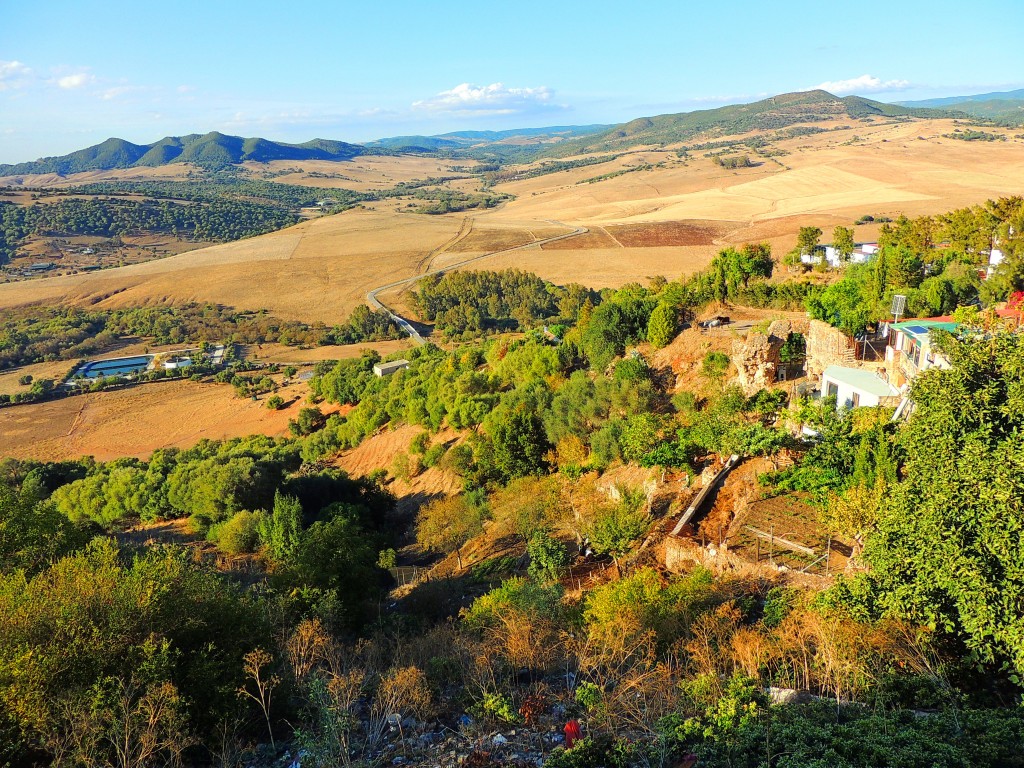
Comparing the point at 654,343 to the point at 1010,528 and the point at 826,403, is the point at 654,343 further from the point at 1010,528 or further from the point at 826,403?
the point at 1010,528

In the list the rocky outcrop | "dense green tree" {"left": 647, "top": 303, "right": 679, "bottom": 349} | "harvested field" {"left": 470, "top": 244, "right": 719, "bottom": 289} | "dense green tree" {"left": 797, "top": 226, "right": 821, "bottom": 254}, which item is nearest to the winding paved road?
"harvested field" {"left": 470, "top": 244, "right": 719, "bottom": 289}

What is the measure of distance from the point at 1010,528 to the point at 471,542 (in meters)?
15.1

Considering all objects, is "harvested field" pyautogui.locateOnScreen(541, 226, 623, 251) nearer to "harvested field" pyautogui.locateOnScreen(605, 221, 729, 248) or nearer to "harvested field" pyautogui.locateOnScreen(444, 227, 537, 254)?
"harvested field" pyautogui.locateOnScreen(605, 221, 729, 248)

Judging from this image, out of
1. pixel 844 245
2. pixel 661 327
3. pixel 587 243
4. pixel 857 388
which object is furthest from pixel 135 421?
pixel 587 243

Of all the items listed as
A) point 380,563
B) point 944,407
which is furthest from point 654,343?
point 944,407

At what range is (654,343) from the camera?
2820 cm

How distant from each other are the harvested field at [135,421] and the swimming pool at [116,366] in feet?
24.6

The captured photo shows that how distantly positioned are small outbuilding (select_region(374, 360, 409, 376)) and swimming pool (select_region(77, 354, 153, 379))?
29.2m

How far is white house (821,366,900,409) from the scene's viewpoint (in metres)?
18.2

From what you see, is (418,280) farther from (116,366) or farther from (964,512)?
(964,512)

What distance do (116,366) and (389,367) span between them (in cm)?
3469

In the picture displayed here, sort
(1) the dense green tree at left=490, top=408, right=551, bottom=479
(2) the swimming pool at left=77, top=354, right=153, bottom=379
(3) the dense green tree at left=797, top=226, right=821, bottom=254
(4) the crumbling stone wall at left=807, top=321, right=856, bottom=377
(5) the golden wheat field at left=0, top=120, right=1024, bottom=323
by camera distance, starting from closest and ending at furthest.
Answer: (4) the crumbling stone wall at left=807, top=321, right=856, bottom=377 → (1) the dense green tree at left=490, top=408, right=551, bottom=479 → (3) the dense green tree at left=797, top=226, right=821, bottom=254 → (2) the swimming pool at left=77, top=354, right=153, bottom=379 → (5) the golden wheat field at left=0, top=120, right=1024, bottom=323

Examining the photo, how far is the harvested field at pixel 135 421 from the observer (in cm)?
4650

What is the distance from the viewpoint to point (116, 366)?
66875 millimetres
